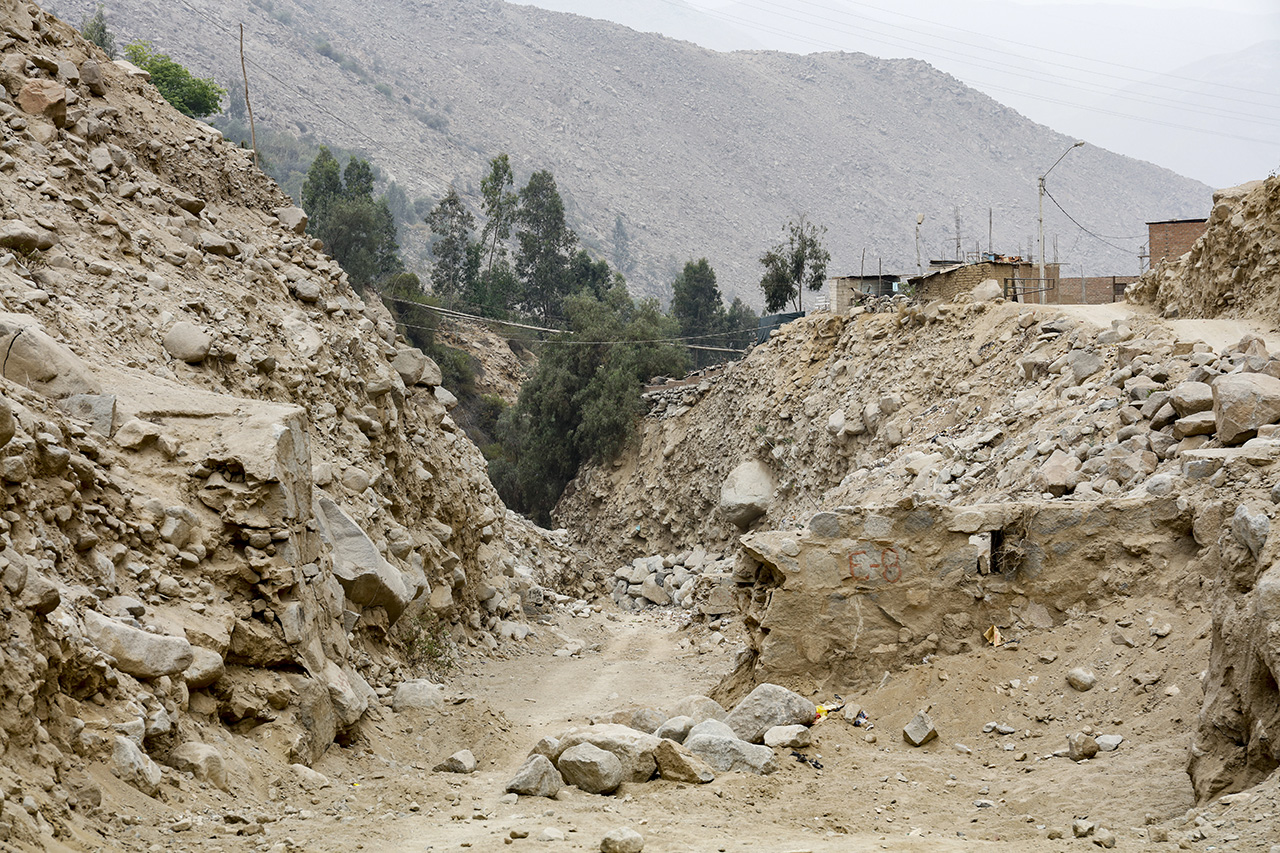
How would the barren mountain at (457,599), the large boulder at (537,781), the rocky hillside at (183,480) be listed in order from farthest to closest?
the large boulder at (537,781)
the barren mountain at (457,599)
the rocky hillside at (183,480)

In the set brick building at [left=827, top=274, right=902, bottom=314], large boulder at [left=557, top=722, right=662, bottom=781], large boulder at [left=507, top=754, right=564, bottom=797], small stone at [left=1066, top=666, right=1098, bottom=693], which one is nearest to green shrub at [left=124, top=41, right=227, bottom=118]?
brick building at [left=827, top=274, right=902, bottom=314]

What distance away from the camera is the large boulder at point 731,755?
8125 mm

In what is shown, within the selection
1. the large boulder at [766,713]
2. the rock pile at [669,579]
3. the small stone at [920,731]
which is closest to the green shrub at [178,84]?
the rock pile at [669,579]

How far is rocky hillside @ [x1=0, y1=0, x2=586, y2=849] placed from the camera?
5918 millimetres

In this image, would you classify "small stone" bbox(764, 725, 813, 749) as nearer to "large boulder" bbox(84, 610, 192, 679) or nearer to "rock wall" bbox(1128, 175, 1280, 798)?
"rock wall" bbox(1128, 175, 1280, 798)

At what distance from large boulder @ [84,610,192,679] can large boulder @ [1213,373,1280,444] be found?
10256 mm

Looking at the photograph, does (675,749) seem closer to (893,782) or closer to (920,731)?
(893,782)

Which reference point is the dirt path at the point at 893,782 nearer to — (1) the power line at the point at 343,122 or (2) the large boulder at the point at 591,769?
(2) the large boulder at the point at 591,769

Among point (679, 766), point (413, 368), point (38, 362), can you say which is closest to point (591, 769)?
point (679, 766)

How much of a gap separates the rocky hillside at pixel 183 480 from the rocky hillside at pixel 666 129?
7798cm

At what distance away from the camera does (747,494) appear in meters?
30.9

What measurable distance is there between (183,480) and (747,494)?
23513 millimetres

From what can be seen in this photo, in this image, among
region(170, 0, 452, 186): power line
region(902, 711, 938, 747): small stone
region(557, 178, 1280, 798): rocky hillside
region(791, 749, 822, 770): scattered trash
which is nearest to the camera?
region(557, 178, 1280, 798): rocky hillside

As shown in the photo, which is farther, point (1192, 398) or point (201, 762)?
point (1192, 398)
